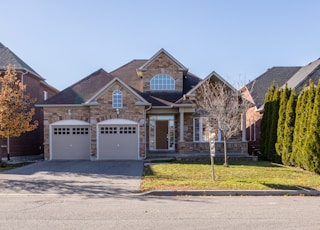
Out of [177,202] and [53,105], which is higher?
[53,105]

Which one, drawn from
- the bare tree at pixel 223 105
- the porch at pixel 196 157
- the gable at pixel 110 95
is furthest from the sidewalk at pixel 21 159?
the bare tree at pixel 223 105

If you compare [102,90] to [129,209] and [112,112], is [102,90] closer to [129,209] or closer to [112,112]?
[112,112]

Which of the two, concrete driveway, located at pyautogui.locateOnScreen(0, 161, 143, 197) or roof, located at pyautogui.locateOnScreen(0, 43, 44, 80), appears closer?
concrete driveway, located at pyautogui.locateOnScreen(0, 161, 143, 197)

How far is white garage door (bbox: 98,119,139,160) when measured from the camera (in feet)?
61.9

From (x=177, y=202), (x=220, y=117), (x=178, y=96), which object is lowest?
(x=177, y=202)

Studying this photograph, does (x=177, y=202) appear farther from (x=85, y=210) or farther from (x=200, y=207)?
(x=85, y=210)

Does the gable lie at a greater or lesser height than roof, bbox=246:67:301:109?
lesser

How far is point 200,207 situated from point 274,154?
1214 centimetres

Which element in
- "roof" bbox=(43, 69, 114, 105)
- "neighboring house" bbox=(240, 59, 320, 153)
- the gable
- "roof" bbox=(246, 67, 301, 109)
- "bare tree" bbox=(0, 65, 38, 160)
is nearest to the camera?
"bare tree" bbox=(0, 65, 38, 160)

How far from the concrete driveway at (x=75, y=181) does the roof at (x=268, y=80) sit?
48.3 feet

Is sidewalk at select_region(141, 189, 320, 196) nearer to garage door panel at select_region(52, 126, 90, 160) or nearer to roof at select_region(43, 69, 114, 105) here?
garage door panel at select_region(52, 126, 90, 160)

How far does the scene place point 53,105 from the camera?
19109mm

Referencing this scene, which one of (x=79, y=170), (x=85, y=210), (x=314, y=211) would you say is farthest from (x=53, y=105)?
(x=314, y=211)

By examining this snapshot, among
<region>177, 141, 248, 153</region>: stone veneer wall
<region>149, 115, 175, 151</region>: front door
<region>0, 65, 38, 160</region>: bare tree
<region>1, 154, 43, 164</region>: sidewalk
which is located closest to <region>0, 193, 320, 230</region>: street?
<region>0, 65, 38, 160</region>: bare tree
